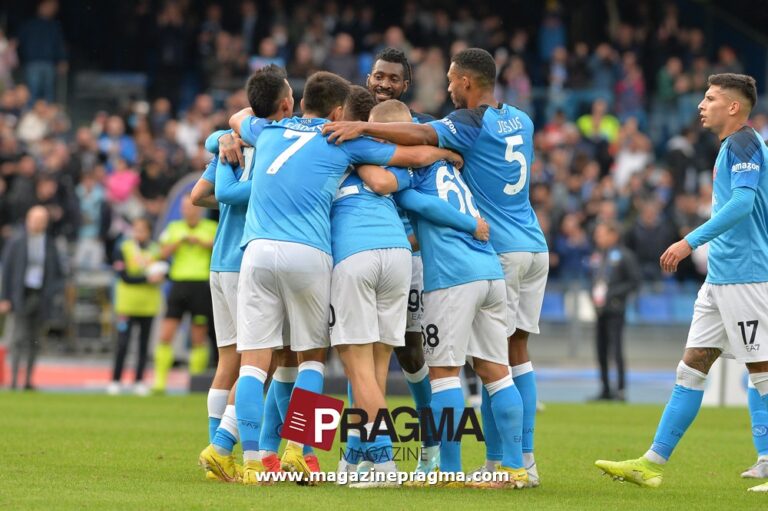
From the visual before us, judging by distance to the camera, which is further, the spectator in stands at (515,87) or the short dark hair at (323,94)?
the spectator in stands at (515,87)

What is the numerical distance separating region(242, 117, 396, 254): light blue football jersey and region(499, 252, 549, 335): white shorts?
1152mm

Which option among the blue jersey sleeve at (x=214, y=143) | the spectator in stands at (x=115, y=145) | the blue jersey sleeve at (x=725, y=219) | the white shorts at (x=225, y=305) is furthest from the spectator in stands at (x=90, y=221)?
the blue jersey sleeve at (x=725, y=219)

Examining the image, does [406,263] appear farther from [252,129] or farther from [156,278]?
[156,278]

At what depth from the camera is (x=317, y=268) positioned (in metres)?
8.36

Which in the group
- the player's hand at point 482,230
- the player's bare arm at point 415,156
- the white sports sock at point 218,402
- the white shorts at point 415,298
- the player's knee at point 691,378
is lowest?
the white sports sock at point 218,402

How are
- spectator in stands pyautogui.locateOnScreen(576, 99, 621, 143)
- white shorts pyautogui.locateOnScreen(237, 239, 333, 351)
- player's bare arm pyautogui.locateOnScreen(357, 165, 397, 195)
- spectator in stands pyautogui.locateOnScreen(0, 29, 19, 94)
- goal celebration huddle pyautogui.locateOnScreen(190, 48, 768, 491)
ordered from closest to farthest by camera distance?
white shorts pyautogui.locateOnScreen(237, 239, 333, 351), goal celebration huddle pyautogui.locateOnScreen(190, 48, 768, 491), player's bare arm pyautogui.locateOnScreen(357, 165, 397, 195), spectator in stands pyautogui.locateOnScreen(0, 29, 19, 94), spectator in stands pyautogui.locateOnScreen(576, 99, 621, 143)

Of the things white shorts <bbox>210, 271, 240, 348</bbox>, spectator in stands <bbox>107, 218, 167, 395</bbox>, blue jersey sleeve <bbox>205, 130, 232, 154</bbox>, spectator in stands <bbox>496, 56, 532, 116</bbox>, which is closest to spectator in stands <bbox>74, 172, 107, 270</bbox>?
spectator in stands <bbox>107, 218, 167, 395</bbox>

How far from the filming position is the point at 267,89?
8875 millimetres

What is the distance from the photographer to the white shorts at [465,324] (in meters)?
8.52

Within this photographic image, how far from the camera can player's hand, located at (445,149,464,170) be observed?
8.75m

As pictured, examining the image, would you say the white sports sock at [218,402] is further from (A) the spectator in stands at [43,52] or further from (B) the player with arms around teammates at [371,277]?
(A) the spectator in stands at [43,52]

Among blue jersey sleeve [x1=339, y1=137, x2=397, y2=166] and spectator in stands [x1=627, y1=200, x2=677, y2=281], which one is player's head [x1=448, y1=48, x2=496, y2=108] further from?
spectator in stands [x1=627, y1=200, x2=677, y2=281]

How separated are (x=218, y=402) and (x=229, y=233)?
3.80ft

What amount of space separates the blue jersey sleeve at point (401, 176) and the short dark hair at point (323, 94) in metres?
0.56
